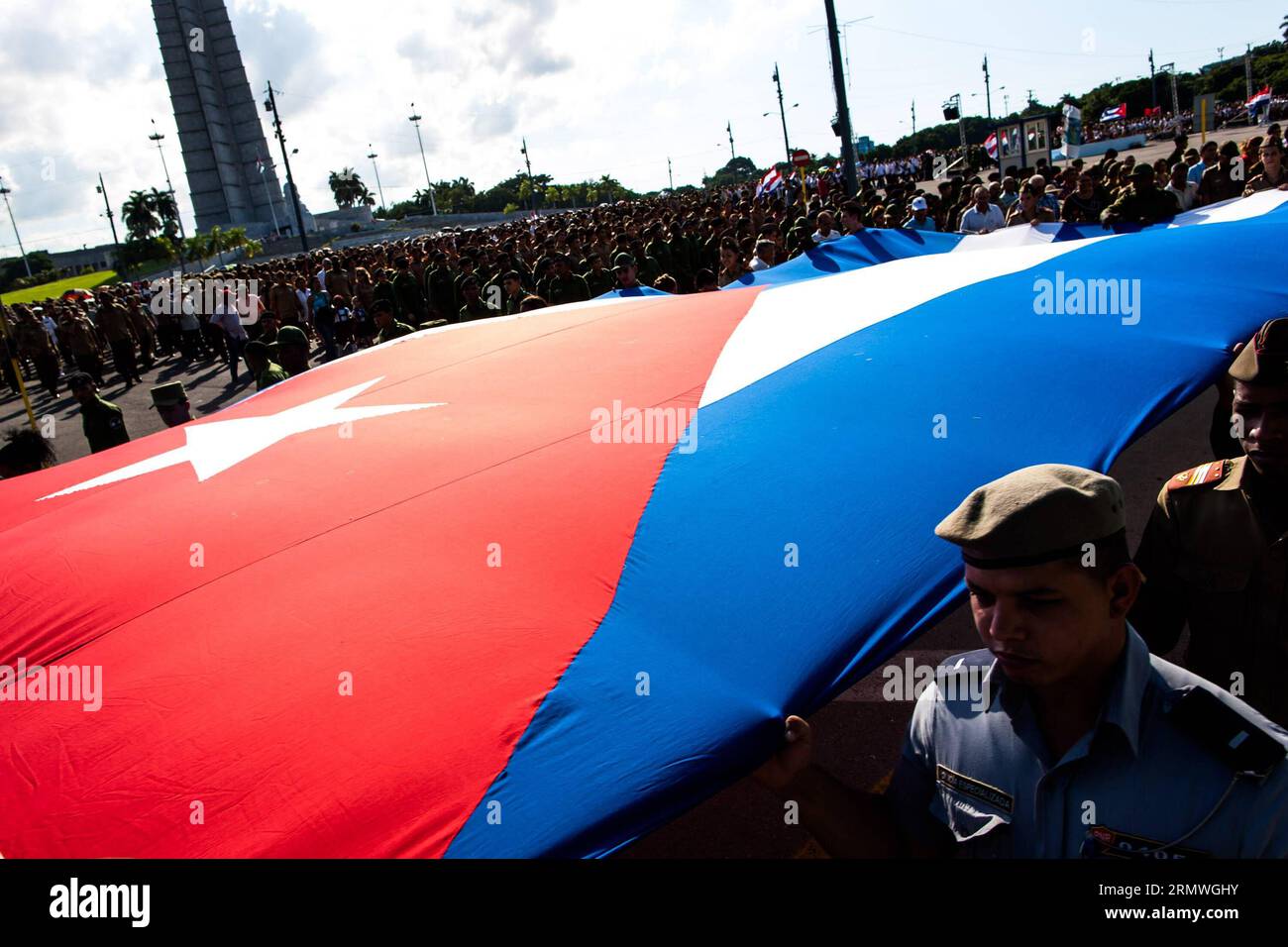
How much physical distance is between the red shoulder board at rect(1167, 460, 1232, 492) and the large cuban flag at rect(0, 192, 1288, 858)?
647 millimetres

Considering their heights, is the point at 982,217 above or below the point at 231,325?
below

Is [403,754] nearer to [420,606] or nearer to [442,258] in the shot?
[420,606]

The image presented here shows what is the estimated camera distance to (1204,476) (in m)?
2.34

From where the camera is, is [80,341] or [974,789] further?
[80,341]

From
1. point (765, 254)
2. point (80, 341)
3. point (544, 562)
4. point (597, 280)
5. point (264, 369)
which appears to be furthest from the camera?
point (80, 341)

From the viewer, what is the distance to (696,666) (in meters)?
2.29

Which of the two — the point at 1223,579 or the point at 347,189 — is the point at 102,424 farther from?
the point at 347,189

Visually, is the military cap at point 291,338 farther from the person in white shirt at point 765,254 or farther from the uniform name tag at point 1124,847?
the uniform name tag at point 1124,847

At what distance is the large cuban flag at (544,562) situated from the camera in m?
2.01

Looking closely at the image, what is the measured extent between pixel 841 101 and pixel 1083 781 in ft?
57.4

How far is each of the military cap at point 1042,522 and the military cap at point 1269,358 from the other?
3.20 ft

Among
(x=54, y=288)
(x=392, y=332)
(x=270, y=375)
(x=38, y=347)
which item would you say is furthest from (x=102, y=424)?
(x=54, y=288)

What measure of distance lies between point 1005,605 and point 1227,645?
1.14 meters

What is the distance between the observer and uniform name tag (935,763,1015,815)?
162cm
